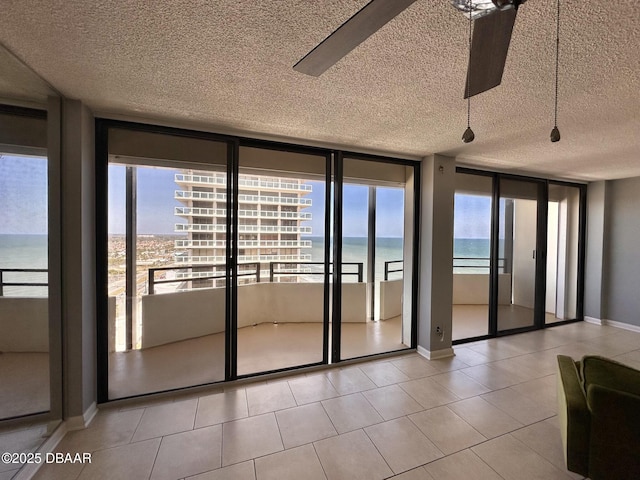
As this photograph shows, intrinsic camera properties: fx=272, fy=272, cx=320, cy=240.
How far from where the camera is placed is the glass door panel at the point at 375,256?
351 cm

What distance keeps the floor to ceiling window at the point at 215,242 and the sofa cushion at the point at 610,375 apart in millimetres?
1809

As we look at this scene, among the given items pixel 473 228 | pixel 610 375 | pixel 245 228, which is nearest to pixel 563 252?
pixel 473 228

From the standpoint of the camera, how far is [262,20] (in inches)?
47.9

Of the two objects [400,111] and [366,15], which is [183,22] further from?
[400,111]

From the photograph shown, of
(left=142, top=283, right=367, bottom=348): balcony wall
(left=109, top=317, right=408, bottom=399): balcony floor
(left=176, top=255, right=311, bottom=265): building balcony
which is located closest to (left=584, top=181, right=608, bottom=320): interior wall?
(left=109, top=317, right=408, bottom=399): balcony floor

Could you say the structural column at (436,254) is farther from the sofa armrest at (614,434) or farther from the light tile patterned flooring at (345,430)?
the sofa armrest at (614,434)

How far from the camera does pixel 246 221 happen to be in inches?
145

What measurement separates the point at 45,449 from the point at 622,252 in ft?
24.0

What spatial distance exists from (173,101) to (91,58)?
0.54 m

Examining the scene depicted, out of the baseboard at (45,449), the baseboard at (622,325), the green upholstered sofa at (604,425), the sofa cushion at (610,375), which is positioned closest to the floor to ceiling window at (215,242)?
the baseboard at (45,449)

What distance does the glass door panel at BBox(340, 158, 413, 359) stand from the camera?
351 cm

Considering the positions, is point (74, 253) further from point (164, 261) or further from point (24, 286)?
point (164, 261)

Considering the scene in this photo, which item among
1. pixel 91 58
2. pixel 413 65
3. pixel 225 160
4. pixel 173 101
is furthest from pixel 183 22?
pixel 225 160

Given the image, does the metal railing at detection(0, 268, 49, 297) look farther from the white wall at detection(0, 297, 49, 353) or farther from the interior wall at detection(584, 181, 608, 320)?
the interior wall at detection(584, 181, 608, 320)
